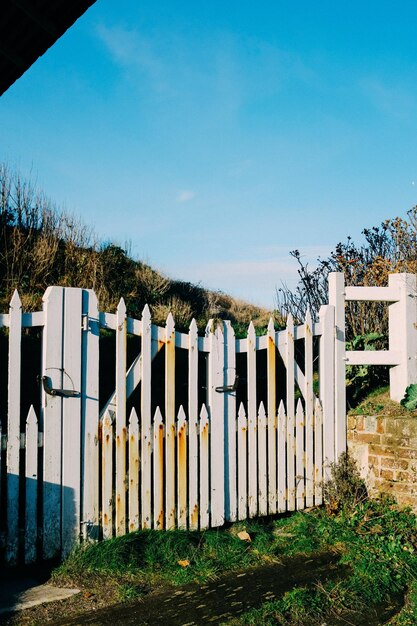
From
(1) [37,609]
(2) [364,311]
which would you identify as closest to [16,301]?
(1) [37,609]

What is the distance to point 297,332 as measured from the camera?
5840mm

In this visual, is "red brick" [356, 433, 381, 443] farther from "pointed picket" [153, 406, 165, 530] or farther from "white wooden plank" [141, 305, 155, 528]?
"white wooden plank" [141, 305, 155, 528]

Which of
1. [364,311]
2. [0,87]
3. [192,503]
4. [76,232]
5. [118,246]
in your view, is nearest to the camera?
[0,87]

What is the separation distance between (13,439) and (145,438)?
3.53ft

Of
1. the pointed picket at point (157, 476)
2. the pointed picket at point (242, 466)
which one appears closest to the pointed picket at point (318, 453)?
the pointed picket at point (242, 466)

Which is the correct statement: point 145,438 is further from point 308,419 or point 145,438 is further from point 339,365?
point 339,365

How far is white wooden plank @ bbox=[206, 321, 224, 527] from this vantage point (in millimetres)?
5203

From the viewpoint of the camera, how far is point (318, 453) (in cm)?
586

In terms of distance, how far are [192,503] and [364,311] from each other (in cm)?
390

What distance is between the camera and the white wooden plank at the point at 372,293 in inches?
242

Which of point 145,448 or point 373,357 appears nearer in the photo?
point 145,448

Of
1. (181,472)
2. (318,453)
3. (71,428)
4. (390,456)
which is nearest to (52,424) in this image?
(71,428)

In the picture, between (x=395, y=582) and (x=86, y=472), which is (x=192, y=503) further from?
(x=395, y=582)

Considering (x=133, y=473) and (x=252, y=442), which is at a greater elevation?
(x=252, y=442)
